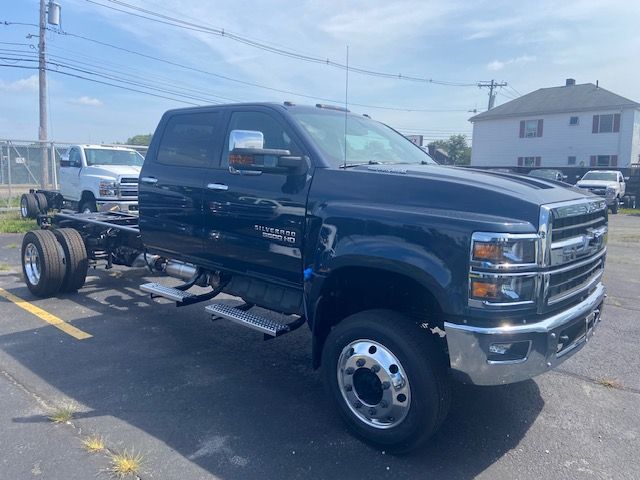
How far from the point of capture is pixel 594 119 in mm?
36719

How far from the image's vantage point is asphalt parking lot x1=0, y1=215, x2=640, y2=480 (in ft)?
10.5

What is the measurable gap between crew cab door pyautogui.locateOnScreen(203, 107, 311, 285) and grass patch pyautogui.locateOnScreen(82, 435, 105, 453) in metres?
1.68

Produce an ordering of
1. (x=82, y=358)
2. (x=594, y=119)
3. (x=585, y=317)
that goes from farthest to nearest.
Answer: (x=594, y=119)
(x=82, y=358)
(x=585, y=317)

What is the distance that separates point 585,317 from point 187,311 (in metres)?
4.48

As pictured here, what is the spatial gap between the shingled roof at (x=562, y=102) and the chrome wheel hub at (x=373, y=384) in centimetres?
3855

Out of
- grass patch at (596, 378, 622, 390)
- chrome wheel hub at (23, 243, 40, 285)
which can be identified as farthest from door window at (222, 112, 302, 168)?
chrome wheel hub at (23, 243, 40, 285)

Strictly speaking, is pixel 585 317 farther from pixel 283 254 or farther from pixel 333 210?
pixel 283 254

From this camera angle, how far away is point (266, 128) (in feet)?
14.7

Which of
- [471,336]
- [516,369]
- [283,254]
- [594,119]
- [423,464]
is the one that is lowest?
[423,464]

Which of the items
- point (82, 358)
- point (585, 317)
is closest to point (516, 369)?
point (585, 317)

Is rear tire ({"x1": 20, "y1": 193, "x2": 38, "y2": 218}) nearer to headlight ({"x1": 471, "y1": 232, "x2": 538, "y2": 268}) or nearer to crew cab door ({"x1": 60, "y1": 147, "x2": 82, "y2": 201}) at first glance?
crew cab door ({"x1": 60, "y1": 147, "x2": 82, "y2": 201})

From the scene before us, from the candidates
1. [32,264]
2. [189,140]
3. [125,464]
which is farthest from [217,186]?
[32,264]

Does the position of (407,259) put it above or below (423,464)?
above

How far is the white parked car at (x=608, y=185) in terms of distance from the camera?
23078mm
